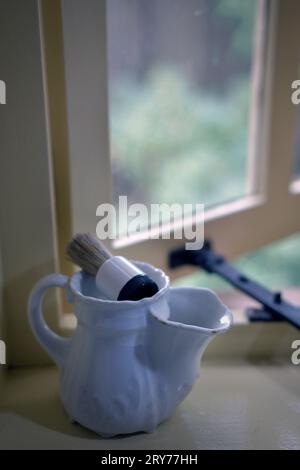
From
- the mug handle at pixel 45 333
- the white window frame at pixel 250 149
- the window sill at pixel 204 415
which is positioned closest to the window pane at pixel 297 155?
the white window frame at pixel 250 149

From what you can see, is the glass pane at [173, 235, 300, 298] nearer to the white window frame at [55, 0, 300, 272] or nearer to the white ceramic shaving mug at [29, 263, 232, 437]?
the white window frame at [55, 0, 300, 272]

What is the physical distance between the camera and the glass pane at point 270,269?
1003mm

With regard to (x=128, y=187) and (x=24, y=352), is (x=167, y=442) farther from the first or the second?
(x=128, y=187)

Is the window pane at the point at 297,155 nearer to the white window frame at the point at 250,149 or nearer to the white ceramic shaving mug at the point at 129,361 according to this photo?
the white window frame at the point at 250,149

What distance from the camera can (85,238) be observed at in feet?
2.02

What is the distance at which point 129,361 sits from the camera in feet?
1.87

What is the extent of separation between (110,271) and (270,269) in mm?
553

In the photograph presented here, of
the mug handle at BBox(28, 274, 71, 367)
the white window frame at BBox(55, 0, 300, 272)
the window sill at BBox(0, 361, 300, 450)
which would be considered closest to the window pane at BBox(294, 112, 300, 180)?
the white window frame at BBox(55, 0, 300, 272)

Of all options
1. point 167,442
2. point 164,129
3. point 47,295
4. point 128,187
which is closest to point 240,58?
point 164,129

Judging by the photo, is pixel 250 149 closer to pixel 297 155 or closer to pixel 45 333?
pixel 297 155

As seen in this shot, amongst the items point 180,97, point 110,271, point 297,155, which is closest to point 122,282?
point 110,271

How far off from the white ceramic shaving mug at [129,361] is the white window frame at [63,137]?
0.37 feet

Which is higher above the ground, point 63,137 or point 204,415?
point 63,137

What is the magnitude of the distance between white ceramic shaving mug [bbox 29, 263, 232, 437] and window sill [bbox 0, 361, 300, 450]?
0.08 ft
